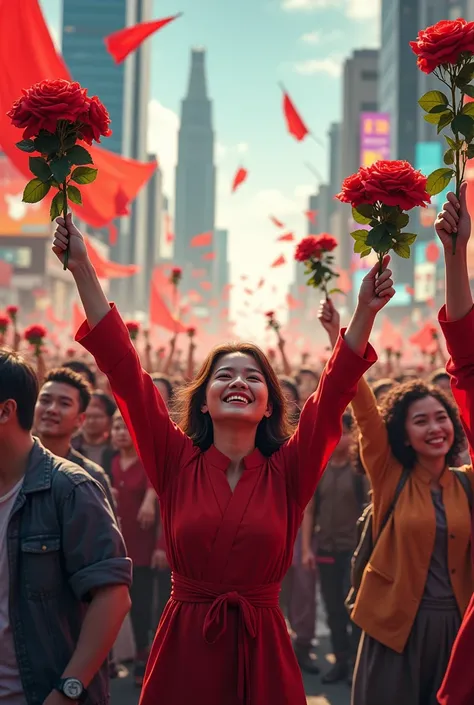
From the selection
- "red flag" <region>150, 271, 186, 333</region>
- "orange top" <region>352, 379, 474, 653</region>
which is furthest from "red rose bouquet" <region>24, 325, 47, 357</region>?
"red flag" <region>150, 271, 186, 333</region>

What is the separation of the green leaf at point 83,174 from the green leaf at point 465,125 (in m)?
1.10

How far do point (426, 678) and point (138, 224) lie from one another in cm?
12891

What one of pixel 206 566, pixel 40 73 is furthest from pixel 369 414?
pixel 40 73

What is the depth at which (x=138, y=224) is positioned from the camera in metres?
130

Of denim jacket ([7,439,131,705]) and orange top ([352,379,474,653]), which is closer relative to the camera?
denim jacket ([7,439,131,705])

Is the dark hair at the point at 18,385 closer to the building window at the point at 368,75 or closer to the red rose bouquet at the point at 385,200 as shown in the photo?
the red rose bouquet at the point at 385,200

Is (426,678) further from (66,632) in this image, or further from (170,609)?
(66,632)

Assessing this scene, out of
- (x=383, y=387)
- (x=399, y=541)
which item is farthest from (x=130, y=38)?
(x=399, y=541)

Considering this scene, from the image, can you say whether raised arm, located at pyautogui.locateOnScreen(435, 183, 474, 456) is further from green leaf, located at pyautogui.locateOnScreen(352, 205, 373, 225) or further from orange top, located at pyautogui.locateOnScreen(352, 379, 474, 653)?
orange top, located at pyautogui.locateOnScreen(352, 379, 474, 653)

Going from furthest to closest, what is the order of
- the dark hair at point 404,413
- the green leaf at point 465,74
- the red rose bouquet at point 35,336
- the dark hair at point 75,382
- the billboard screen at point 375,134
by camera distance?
the billboard screen at point 375,134
the red rose bouquet at point 35,336
the dark hair at point 75,382
the dark hair at point 404,413
the green leaf at point 465,74

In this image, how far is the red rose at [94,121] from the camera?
2.77 metres

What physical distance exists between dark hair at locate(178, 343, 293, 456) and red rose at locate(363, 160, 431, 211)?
0.79m

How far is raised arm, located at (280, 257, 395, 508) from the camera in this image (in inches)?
113

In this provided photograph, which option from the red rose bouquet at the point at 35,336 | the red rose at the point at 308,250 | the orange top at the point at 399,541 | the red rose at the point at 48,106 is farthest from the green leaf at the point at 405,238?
the red rose bouquet at the point at 35,336
